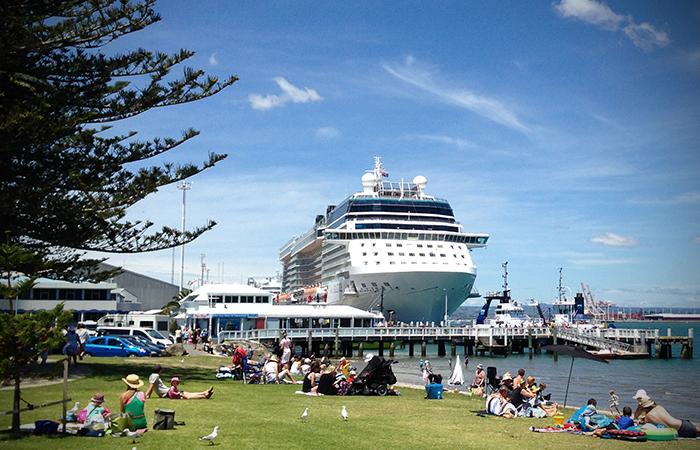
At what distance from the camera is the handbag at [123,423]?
8805 mm

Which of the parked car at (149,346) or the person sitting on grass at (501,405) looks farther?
the parked car at (149,346)

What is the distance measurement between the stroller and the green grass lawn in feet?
1.45

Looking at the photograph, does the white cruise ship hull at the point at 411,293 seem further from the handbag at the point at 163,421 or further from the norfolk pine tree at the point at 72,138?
the handbag at the point at 163,421

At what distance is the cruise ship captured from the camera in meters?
53.1

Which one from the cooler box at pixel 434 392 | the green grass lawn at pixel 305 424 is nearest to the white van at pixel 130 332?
the green grass lawn at pixel 305 424

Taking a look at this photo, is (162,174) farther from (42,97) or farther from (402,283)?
(402,283)

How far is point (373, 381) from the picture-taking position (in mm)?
14797

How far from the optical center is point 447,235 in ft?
189

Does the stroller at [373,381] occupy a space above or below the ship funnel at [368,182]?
below

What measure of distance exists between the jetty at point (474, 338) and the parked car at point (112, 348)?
15623 millimetres

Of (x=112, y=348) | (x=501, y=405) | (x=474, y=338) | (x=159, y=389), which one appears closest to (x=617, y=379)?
(x=474, y=338)

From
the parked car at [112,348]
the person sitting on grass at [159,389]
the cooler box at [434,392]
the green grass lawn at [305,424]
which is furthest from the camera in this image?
the parked car at [112,348]

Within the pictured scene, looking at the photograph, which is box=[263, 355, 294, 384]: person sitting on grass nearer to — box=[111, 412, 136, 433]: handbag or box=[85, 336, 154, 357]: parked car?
box=[111, 412, 136, 433]: handbag

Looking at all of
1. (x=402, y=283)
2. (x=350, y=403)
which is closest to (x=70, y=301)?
(x=402, y=283)
